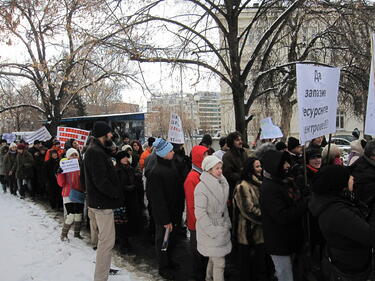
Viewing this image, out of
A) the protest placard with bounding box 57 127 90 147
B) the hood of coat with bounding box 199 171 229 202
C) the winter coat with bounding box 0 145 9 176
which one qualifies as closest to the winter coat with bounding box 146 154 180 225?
the hood of coat with bounding box 199 171 229 202

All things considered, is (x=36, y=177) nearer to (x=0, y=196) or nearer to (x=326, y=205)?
(x=0, y=196)

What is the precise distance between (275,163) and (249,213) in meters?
0.95

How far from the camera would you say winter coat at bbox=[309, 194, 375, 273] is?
98.5 inches

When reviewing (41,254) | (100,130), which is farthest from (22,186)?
(100,130)

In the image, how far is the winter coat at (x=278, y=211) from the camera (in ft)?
11.6

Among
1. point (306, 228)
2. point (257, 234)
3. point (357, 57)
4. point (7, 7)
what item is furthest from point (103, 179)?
point (357, 57)

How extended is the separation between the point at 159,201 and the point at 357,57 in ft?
19.5

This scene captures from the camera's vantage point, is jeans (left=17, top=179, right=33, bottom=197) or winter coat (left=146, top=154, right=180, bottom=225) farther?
jeans (left=17, top=179, right=33, bottom=197)

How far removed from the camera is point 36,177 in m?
11.3

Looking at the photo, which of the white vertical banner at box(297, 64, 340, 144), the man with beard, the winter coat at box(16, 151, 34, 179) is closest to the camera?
the white vertical banner at box(297, 64, 340, 144)

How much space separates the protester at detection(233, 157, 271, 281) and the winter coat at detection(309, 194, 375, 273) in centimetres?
151

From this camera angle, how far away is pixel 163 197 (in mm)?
4859

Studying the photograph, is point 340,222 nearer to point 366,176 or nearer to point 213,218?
point 366,176

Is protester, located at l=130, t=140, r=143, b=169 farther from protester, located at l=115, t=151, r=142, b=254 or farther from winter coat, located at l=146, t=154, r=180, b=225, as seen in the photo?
winter coat, located at l=146, t=154, r=180, b=225
